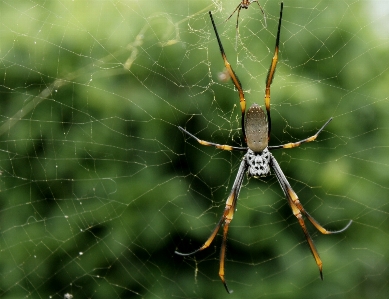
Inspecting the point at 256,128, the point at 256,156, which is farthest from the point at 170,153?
the point at 256,128

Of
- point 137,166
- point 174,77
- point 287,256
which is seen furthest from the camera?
point 287,256

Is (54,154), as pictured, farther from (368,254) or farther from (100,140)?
(368,254)

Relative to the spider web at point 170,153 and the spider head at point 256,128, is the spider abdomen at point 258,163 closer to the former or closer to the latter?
the spider head at point 256,128

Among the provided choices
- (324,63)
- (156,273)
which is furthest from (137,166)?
(324,63)

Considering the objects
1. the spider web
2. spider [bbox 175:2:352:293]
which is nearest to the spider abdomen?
spider [bbox 175:2:352:293]

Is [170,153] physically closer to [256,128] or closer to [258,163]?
[258,163]

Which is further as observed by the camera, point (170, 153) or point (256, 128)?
point (170, 153)

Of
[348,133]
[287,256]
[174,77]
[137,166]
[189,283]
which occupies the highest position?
[174,77]
